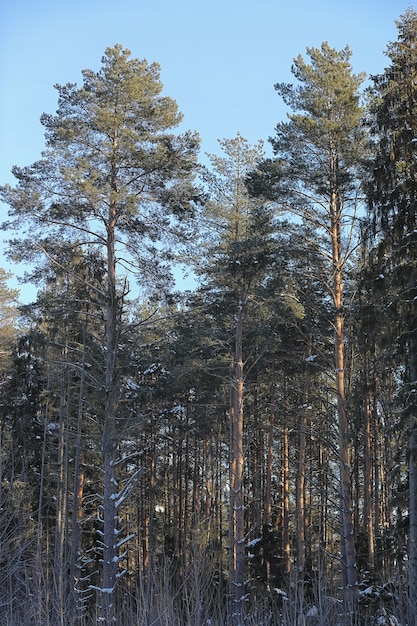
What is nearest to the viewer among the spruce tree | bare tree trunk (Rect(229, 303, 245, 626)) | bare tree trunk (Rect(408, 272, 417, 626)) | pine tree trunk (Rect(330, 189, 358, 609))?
bare tree trunk (Rect(408, 272, 417, 626))

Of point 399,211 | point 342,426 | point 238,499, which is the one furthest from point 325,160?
point 238,499

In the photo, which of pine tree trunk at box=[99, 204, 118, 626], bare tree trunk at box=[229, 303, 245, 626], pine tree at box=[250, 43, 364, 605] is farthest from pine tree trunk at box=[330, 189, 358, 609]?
pine tree trunk at box=[99, 204, 118, 626]

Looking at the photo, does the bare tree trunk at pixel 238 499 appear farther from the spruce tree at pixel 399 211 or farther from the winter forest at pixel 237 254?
the spruce tree at pixel 399 211

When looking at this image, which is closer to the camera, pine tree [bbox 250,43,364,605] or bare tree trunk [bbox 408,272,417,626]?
bare tree trunk [bbox 408,272,417,626]

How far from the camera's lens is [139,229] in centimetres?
1474

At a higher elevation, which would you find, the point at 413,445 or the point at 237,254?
the point at 237,254

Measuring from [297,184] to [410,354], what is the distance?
16.8ft

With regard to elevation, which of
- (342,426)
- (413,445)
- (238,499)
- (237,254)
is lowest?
(238,499)

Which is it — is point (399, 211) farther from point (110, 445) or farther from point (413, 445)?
point (110, 445)

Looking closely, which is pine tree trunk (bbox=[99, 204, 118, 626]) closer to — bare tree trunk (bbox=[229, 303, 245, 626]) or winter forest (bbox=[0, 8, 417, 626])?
winter forest (bbox=[0, 8, 417, 626])

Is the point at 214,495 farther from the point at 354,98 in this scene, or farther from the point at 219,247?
the point at 354,98

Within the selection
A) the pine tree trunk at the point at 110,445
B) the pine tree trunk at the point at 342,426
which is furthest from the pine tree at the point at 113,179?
the pine tree trunk at the point at 342,426

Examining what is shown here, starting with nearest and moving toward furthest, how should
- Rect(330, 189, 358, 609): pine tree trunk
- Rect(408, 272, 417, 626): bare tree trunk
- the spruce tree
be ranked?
Rect(408, 272, 417, 626): bare tree trunk, the spruce tree, Rect(330, 189, 358, 609): pine tree trunk

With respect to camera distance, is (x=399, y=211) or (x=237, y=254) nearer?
(x=399, y=211)
